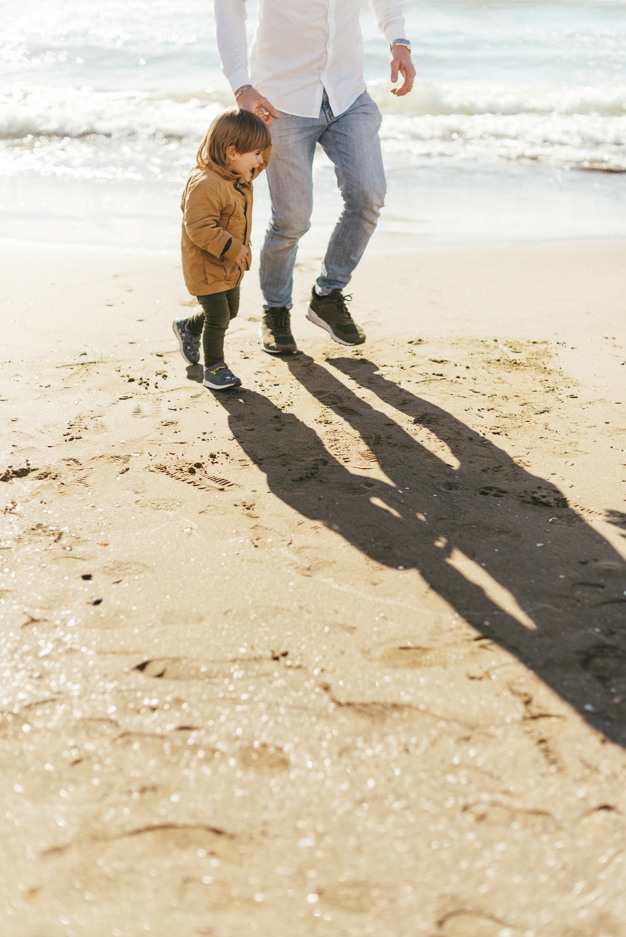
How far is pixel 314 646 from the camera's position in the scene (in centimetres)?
204

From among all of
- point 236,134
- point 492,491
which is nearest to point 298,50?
point 236,134

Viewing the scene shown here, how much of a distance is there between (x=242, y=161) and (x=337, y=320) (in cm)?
95

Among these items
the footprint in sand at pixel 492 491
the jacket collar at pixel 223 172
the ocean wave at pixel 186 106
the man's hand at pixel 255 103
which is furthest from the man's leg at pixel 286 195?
the ocean wave at pixel 186 106

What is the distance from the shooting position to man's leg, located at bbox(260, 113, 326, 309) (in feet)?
12.0

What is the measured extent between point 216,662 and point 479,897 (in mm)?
823

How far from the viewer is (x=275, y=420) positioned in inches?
132

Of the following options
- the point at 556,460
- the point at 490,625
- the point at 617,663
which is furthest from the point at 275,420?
the point at 617,663

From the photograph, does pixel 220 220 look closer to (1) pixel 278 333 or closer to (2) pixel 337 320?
(1) pixel 278 333

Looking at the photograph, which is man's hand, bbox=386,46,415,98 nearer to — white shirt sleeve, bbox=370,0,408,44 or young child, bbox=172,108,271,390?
white shirt sleeve, bbox=370,0,408,44

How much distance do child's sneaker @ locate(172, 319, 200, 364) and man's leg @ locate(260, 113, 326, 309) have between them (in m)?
0.44

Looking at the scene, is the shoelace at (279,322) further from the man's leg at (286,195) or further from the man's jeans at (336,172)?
the man's jeans at (336,172)

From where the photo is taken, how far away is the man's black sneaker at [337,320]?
398cm

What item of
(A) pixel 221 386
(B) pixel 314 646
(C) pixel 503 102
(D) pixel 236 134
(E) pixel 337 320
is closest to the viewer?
(B) pixel 314 646

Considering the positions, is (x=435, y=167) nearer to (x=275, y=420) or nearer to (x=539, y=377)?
(x=539, y=377)
